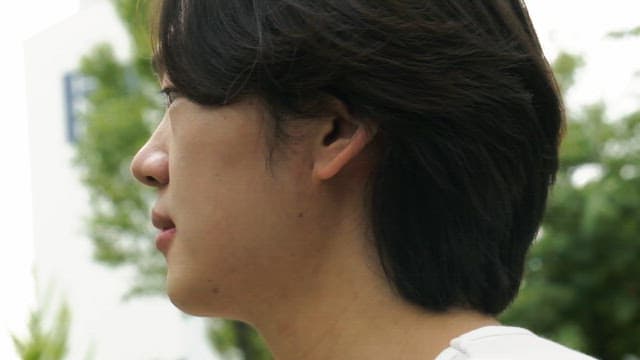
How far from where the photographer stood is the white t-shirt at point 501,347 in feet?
4.94

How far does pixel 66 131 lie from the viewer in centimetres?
2056

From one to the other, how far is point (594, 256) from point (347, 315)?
5377 mm

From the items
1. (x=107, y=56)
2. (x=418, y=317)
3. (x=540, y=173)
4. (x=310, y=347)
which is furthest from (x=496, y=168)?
(x=107, y=56)

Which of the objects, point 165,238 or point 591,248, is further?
point 591,248

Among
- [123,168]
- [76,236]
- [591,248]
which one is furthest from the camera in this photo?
[76,236]

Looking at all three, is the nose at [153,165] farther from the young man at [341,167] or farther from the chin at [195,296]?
the chin at [195,296]

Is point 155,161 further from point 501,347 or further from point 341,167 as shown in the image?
point 501,347

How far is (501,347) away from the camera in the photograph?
60.1 inches

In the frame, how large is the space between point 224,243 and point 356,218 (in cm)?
16

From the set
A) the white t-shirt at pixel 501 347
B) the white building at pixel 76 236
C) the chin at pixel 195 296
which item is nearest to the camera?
the white t-shirt at pixel 501 347

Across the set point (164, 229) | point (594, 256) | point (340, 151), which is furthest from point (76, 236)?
point (340, 151)

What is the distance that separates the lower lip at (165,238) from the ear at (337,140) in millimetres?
186

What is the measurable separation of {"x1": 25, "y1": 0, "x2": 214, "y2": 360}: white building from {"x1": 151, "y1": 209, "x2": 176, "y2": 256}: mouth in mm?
14858

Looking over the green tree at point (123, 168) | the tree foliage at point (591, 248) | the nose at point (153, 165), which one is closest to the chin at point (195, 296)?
the nose at point (153, 165)
